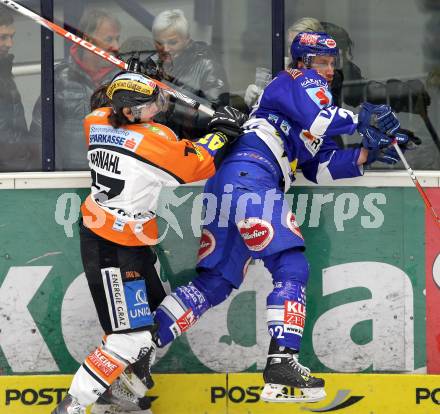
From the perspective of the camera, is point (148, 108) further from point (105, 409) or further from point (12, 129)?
point (105, 409)

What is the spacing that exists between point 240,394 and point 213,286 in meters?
0.58

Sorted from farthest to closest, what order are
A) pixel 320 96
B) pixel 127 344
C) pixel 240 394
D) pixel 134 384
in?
pixel 240 394 < pixel 134 384 < pixel 320 96 < pixel 127 344

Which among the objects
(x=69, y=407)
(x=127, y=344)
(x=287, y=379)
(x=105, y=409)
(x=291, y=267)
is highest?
(x=291, y=267)

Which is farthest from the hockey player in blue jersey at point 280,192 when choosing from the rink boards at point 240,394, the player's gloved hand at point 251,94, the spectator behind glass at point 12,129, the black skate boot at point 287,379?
the spectator behind glass at point 12,129

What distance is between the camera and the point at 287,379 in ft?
16.8

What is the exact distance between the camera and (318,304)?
567 centimetres

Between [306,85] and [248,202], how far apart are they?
61 centimetres

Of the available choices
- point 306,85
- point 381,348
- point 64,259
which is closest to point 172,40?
point 306,85

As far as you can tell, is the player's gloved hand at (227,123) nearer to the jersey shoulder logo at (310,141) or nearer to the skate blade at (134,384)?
the jersey shoulder logo at (310,141)

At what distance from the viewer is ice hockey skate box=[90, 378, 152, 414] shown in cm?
544

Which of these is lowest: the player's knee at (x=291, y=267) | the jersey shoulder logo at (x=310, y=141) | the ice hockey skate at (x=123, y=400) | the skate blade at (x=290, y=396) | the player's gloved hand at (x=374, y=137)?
the ice hockey skate at (x=123, y=400)

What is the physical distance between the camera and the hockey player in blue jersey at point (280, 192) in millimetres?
5172

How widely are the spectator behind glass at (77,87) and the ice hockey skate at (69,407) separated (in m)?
1.19

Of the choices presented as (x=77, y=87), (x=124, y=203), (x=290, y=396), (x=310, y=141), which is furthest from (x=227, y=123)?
(x=290, y=396)
